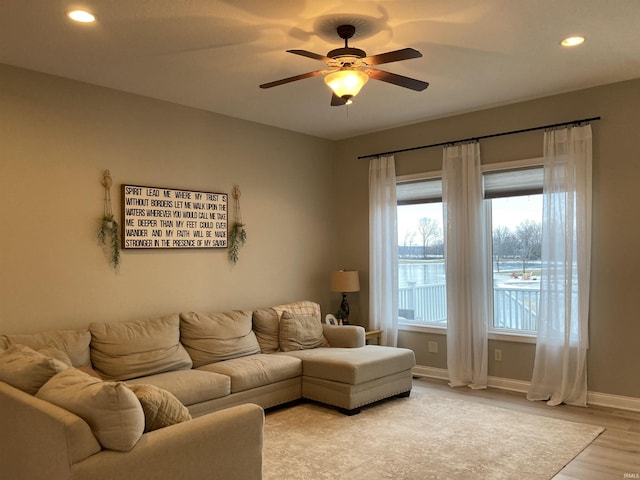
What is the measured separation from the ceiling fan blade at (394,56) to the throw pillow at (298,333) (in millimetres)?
2922

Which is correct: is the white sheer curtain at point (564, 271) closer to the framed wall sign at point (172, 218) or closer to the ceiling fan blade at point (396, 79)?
the ceiling fan blade at point (396, 79)

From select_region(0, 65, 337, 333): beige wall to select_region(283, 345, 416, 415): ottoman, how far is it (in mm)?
1203

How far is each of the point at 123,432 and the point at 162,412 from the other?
29 centimetres

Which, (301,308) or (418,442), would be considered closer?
(418,442)

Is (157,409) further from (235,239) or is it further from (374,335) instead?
(374,335)

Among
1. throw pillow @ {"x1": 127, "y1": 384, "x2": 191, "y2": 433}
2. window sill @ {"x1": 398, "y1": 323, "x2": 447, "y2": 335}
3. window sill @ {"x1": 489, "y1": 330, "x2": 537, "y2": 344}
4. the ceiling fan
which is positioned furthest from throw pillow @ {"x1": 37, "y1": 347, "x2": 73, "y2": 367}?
window sill @ {"x1": 489, "y1": 330, "x2": 537, "y2": 344}

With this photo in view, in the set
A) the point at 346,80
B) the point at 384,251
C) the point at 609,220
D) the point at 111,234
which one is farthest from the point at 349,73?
the point at 384,251

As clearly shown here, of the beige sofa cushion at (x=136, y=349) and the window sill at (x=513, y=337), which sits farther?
the window sill at (x=513, y=337)

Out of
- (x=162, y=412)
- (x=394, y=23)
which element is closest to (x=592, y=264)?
(x=394, y=23)

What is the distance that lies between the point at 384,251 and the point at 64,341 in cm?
346

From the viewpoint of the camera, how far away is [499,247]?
5473 millimetres

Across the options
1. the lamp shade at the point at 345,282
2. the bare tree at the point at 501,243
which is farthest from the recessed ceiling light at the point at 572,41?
the lamp shade at the point at 345,282

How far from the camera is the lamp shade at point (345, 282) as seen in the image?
20.1ft

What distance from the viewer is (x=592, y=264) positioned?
15.7 ft
